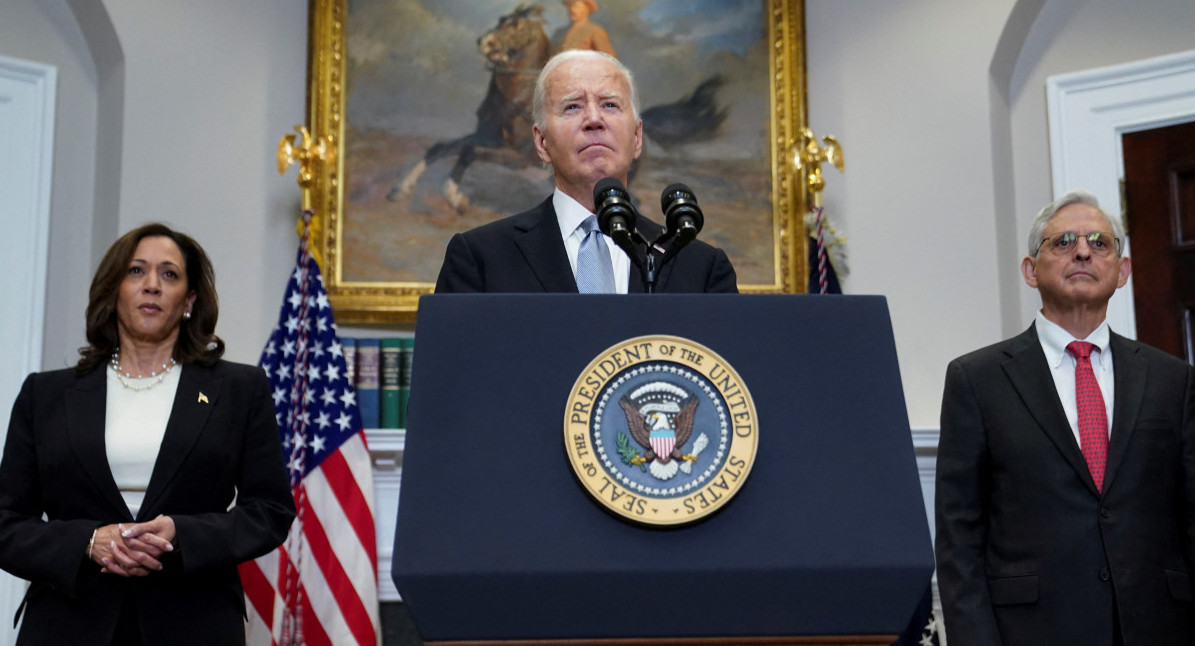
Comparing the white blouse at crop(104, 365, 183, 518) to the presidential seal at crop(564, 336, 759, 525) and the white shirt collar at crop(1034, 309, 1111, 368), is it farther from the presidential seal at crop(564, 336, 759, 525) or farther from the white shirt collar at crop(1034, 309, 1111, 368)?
the white shirt collar at crop(1034, 309, 1111, 368)

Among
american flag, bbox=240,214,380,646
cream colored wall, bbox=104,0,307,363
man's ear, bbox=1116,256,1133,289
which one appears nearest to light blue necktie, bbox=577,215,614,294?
man's ear, bbox=1116,256,1133,289

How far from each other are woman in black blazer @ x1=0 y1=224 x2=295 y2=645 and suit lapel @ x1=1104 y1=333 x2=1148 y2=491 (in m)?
2.09

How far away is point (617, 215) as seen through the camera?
6.16ft

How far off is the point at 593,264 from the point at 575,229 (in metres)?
0.10

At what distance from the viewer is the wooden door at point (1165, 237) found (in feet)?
16.2

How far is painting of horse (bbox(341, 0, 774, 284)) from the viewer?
539cm

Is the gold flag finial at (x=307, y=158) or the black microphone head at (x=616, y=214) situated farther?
the gold flag finial at (x=307, y=158)

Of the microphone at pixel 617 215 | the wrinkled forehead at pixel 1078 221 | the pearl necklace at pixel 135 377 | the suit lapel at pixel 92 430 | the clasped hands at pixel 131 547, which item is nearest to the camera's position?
the microphone at pixel 617 215

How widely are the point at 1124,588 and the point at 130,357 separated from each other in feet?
8.47

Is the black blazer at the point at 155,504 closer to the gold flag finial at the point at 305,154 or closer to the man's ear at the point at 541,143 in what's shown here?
the man's ear at the point at 541,143

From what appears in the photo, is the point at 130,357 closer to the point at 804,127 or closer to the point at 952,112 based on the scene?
the point at 804,127

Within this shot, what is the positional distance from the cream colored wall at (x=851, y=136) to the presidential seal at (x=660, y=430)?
3.86 metres

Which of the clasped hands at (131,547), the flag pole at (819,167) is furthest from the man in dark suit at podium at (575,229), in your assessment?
the flag pole at (819,167)

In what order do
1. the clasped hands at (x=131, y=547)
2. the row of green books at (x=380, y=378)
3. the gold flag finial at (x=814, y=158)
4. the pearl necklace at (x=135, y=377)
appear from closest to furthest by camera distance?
the clasped hands at (x=131, y=547) → the pearl necklace at (x=135, y=377) → the row of green books at (x=380, y=378) → the gold flag finial at (x=814, y=158)
